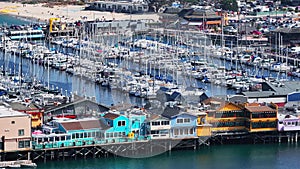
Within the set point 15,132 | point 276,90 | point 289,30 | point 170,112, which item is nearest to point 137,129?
point 170,112

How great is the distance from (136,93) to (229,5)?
16.9m

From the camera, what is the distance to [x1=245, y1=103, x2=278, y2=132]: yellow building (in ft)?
65.6

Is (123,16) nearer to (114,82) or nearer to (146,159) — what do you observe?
(114,82)

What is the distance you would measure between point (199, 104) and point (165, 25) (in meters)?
14.8

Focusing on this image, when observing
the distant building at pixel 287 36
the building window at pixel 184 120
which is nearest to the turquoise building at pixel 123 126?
the building window at pixel 184 120

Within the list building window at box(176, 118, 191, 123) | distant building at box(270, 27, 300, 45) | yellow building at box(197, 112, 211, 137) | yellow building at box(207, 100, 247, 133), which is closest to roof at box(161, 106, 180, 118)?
building window at box(176, 118, 191, 123)

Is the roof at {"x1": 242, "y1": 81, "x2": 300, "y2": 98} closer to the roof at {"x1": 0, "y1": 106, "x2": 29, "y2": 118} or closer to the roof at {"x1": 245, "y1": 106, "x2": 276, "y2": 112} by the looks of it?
the roof at {"x1": 245, "y1": 106, "x2": 276, "y2": 112}

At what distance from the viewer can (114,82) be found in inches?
1019

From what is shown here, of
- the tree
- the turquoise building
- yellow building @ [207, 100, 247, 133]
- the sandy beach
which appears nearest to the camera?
the turquoise building

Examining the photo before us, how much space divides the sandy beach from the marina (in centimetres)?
298

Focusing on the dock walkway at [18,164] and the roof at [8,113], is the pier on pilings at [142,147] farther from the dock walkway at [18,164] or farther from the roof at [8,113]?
the roof at [8,113]

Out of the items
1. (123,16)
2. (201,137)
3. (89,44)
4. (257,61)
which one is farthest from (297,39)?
(201,137)

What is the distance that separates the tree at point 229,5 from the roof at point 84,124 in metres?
22.0

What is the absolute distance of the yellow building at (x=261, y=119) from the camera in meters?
20.0
